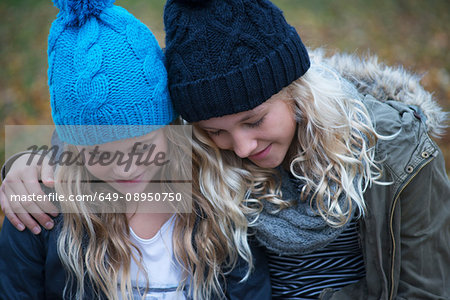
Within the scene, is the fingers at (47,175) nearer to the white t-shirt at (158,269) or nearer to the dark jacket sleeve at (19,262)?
the dark jacket sleeve at (19,262)

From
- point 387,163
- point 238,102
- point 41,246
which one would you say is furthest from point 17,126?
point 387,163

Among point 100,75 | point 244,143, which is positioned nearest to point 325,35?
point 244,143

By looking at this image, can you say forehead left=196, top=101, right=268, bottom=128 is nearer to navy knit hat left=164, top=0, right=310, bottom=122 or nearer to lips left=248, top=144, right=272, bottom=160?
navy knit hat left=164, top=0, right=310, bottom=122

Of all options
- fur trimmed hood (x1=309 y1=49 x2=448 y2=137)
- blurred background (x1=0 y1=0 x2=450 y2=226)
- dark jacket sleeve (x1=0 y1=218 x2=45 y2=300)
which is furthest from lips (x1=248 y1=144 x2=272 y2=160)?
blurred background (x1=0 y1=0 x2=450 y2=226)

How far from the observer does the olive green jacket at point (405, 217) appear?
1994 mm

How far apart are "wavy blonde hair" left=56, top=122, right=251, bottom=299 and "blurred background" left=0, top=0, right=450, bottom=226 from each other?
8.14 ft

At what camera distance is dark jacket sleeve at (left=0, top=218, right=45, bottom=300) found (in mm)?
1930

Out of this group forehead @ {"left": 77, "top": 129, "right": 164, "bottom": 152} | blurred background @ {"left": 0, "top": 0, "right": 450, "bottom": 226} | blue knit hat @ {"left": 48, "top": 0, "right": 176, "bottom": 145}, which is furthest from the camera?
blurred background @ {"left": 0, "top": 0, "right": 450, "bottom": 226}

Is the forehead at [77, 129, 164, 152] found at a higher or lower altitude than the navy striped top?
higher

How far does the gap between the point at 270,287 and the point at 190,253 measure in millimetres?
438

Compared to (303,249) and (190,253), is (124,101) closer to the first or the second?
(190,253)

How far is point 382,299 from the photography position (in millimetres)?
2102

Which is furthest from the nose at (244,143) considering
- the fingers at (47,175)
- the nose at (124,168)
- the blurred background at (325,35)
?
the blurred background at (325,35)

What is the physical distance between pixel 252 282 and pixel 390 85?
1173mm
